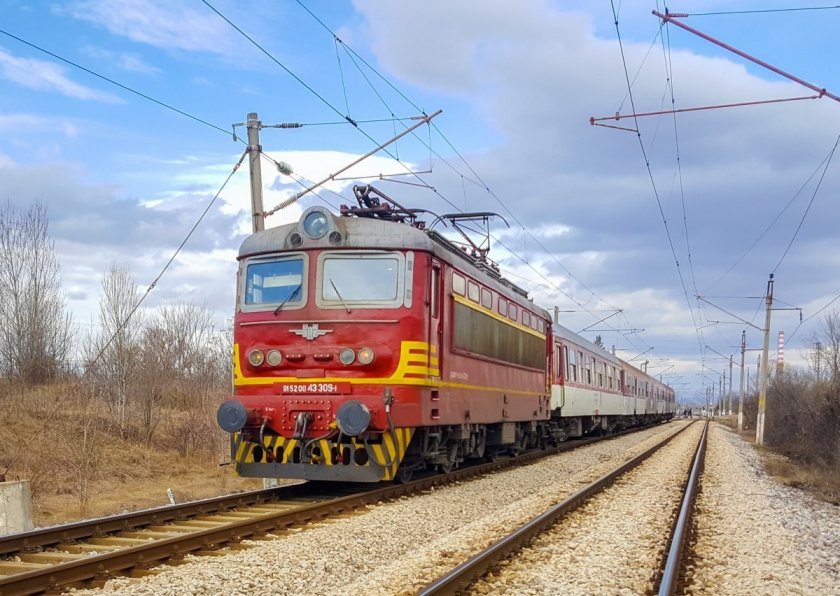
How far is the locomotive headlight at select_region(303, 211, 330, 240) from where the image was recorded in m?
11.5

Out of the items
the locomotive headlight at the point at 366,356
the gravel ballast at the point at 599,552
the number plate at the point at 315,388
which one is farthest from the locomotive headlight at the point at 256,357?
the gravel ballast at the point at 599,552

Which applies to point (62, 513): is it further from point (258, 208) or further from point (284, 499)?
point (258, 208)

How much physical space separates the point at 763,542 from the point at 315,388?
→ 18.8 feet

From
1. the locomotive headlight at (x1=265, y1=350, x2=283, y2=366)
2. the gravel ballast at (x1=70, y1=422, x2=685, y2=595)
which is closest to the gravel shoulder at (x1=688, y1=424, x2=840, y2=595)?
the gravel ballast at (x1=70, y1=422, x2=685, y2=595)

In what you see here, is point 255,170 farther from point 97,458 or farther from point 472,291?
point 97,458

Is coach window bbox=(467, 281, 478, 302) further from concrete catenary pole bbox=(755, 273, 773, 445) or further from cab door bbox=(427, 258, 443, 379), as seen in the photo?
concrete catenary pole bbox=(755, 273, 773, 445)

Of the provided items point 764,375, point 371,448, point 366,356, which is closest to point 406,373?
point 366,356

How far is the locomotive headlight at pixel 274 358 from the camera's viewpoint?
11227mm

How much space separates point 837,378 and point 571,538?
54.4 feet

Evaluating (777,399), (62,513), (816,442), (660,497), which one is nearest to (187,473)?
(62,513)

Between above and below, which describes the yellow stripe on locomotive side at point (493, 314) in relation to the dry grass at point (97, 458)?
above

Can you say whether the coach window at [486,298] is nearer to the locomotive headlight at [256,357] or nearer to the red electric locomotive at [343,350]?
the red electric locomotive at [343,350]

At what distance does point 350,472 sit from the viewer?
420 inches

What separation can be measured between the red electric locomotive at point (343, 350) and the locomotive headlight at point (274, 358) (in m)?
0.02
